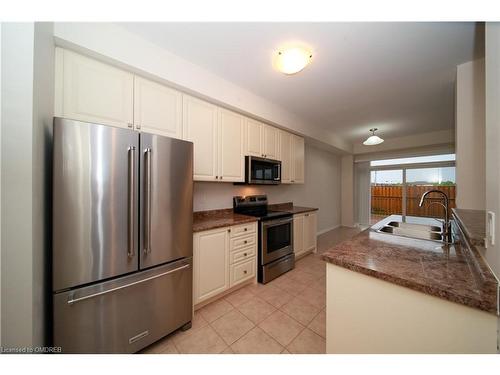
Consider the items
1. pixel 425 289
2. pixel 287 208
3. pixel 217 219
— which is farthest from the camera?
pixel 287 208

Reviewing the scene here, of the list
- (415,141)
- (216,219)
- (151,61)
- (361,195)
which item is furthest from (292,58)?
(361,195)

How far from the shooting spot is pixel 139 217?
48.5 inches

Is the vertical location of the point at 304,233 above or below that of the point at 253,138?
below

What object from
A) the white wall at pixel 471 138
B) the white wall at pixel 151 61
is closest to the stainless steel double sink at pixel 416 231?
the white wall at pixel 471 138

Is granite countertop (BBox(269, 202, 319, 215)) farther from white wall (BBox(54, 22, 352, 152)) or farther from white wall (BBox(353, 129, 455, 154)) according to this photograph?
white wall (BBox(353, 129, 455, 154))

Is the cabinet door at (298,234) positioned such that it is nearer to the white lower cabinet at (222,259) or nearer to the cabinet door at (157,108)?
the white lower cabinet at (222,259)

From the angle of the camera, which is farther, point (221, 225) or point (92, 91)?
point (221, 225)

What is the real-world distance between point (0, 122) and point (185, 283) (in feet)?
4.78

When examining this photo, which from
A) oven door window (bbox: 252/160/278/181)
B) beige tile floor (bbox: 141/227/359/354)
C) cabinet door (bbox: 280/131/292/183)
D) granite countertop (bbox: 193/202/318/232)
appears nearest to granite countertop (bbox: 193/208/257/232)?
granite countertop (bbox: 193/202/318/232)

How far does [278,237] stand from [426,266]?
1739 millimetres

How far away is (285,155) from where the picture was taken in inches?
119

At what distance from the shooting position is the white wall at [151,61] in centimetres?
123

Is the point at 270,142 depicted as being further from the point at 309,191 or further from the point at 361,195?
the point at 361,195

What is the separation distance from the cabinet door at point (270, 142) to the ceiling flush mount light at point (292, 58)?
3.55 feet
